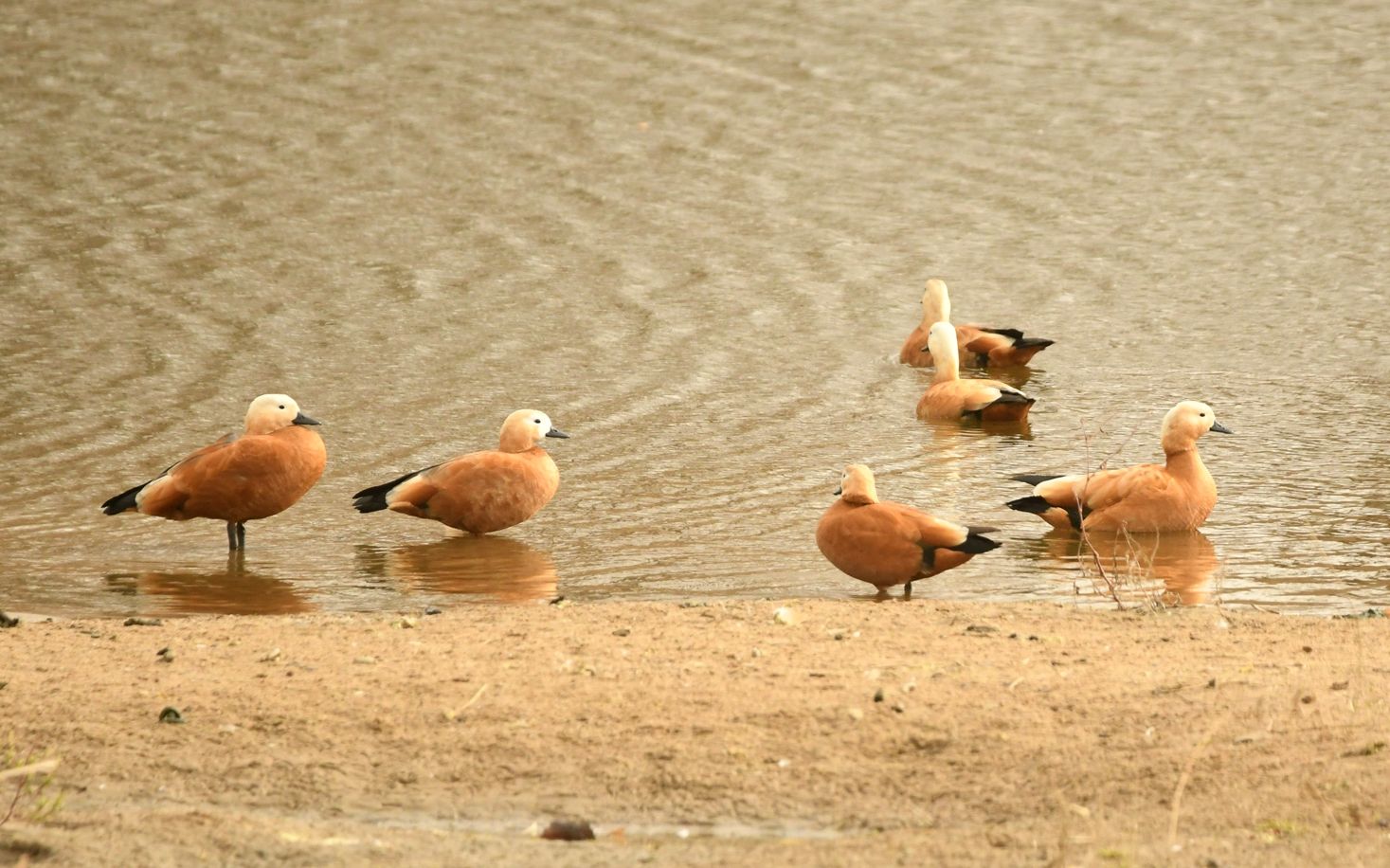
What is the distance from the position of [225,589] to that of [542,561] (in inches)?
58.9

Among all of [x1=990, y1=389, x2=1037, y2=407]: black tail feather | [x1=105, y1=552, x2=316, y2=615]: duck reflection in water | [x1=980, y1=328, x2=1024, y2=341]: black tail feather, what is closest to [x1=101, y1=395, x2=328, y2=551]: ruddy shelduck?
[x1=105, y1=552, x2=316, y2=615]: duck reflection in water

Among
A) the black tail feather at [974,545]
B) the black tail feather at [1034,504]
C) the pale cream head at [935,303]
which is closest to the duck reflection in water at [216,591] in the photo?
the black tail feather at [974,545]

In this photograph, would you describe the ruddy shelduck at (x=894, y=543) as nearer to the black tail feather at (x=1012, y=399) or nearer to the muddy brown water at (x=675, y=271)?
the muddy brown water at (x=675, y=271)

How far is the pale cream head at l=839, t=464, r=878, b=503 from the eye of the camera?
8.35 meters

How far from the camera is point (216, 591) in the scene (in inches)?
342

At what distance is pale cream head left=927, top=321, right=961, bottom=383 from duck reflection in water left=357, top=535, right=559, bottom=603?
438 centimetres

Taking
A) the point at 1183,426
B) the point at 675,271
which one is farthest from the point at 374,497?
the point at 675,271

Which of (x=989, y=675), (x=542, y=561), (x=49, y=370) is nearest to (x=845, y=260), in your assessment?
(x=49, y=370)

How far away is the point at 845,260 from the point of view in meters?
16.8

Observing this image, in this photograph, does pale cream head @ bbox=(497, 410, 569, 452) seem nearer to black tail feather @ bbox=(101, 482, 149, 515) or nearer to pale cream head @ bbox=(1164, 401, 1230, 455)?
black tail feather @ bbox=(101, 482, 149, 515)

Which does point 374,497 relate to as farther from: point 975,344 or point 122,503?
point 975,344

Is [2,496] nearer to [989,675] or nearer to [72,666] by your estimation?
[72,666]

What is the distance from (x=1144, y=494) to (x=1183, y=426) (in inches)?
20.5

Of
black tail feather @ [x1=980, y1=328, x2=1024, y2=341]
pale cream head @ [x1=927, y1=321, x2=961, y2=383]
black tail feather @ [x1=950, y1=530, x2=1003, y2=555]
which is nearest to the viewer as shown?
black tail feather @ [x1=950, y1=530, x2=1003, y2=555]
